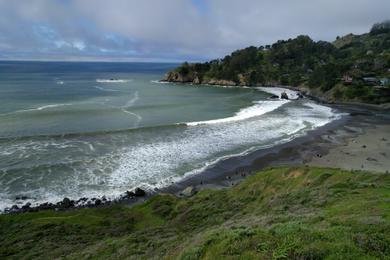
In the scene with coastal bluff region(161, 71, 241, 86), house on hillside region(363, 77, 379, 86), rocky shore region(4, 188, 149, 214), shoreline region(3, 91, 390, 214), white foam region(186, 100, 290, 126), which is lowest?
rocky shore region(4, 188, 149, 214)

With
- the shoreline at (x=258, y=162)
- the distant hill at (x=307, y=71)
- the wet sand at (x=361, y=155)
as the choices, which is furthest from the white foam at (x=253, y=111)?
the wet sand at (x=361, y=155)

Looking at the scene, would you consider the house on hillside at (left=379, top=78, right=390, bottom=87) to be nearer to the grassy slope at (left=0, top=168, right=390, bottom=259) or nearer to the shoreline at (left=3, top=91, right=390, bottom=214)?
the shoreline at (left=3, top=91, right=390, bottom=214)

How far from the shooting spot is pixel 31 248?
17.0 metres

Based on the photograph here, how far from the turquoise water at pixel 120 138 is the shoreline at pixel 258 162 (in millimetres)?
1416

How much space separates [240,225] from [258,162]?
77.6 feet

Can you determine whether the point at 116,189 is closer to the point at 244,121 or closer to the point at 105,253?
the point at 105,253

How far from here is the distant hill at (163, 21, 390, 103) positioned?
3398 inches

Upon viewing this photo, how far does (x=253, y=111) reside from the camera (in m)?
68.9

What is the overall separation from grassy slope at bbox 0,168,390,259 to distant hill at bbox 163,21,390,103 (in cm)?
6649

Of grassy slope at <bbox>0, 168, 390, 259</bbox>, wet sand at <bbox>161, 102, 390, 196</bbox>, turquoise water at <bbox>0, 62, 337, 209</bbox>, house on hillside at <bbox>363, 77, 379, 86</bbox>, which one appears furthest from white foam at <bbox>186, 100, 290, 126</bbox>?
grassy slope at <bbox>0, 168, 390, 259</bbox>

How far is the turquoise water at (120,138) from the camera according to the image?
3103 cm

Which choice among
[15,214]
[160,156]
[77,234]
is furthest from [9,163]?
[77,234]

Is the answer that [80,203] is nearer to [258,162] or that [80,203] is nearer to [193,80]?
[258,162]

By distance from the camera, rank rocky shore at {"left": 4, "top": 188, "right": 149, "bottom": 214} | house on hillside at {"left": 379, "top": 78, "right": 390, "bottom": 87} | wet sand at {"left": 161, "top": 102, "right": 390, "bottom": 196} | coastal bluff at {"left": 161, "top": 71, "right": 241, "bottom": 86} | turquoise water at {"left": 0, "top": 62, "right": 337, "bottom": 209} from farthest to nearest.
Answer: coastal bluff at {"left": 161, "top": 71, "right": 241, "bottom": 86}
house on hillside at {"left": 379, "top": 78, "right": 390, "bottom": 87}
wet sand at {"left": 161, "top": 102, "right": 390, "bottom": 196}
turquoise water at {"left": 0, "top": 62, "right": 337, "bottom": 209}
rocky shore at {"left": 4, "top": 188, "right": 149, "bottom": 214}
